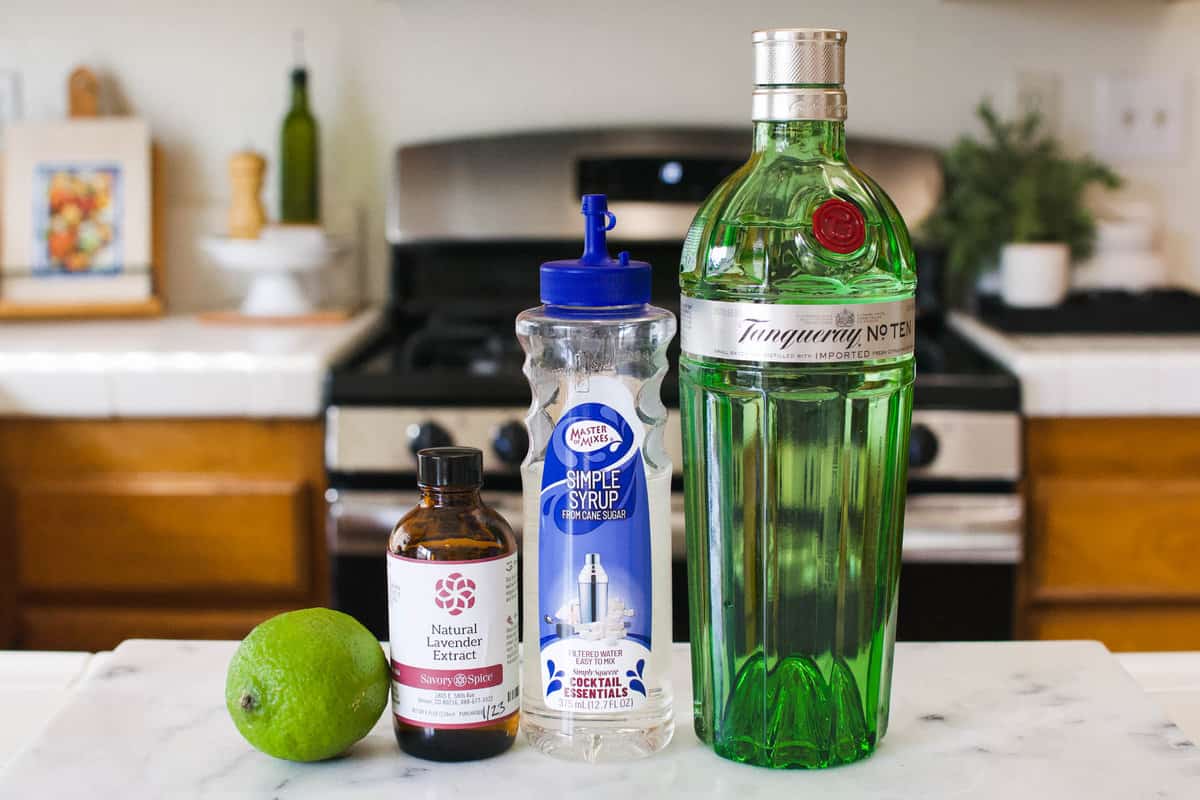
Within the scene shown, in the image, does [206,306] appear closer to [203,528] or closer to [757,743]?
[203,528]

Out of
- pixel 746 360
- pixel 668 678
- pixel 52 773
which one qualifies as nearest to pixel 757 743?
pixel 668 678

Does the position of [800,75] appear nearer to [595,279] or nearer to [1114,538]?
[595,279]

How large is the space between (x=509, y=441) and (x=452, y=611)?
42.8 inches

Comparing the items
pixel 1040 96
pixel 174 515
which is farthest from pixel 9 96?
pixel 1040 96

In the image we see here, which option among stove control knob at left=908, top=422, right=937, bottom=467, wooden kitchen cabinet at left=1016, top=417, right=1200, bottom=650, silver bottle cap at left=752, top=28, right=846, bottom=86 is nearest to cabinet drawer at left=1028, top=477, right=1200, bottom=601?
wooden kitchen cabinet at left=1016, top=417, right=1200, bottom=650

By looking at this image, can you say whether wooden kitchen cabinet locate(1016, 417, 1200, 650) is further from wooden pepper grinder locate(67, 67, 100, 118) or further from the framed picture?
wooden pepper grinder locate(67, 67, 100, 118)

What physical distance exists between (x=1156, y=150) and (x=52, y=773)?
2203 mm

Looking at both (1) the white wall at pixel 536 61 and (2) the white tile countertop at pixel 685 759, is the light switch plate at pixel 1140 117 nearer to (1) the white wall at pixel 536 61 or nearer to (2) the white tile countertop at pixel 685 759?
(1) the white wall at pixel 536 61

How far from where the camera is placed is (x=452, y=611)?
653 millimetres

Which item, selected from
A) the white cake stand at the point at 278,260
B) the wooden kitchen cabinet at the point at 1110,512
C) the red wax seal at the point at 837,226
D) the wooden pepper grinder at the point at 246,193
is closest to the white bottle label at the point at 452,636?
the red wax seal at the point at 837,226

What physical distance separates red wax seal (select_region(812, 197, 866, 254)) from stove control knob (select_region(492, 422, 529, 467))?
1.12 metres

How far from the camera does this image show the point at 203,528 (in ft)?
6.02

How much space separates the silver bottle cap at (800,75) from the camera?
64cm

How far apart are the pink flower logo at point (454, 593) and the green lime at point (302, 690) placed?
6 centimetres
